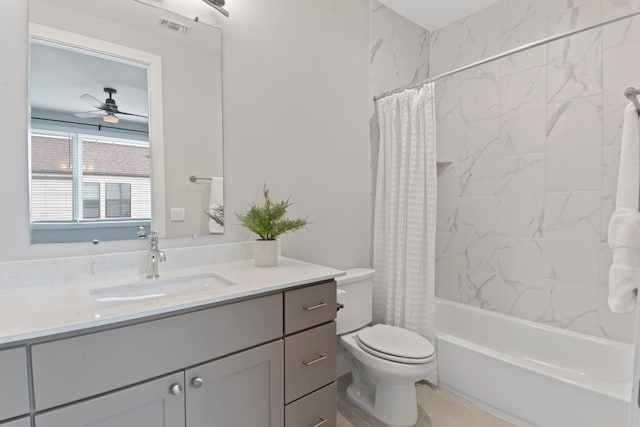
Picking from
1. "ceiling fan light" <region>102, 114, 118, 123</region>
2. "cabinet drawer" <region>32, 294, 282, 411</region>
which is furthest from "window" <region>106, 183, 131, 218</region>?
"cabinet drawer" <region>32, 294, 282, 411</region>

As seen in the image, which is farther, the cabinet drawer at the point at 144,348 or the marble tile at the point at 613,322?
the marble tile at the point at 613,322

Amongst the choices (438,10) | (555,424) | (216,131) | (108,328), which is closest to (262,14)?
(216,131)

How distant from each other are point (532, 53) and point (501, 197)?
1.01 m

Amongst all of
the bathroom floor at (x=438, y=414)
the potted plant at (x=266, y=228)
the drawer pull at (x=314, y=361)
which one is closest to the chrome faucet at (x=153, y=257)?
the potted plant at (x=266, y=228)

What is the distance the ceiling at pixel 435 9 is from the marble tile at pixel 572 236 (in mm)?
1529

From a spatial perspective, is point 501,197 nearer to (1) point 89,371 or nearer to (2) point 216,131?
(2) point 216,131

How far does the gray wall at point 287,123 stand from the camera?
1.19m

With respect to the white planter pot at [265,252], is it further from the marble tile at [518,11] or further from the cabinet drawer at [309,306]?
the marble tile at [518,11]

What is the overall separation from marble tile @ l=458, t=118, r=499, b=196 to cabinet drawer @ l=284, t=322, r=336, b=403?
1.77 meters

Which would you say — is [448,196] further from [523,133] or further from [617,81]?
[617,81]

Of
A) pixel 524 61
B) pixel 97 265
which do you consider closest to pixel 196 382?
pixel 97 265

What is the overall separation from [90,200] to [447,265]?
2.50 metres

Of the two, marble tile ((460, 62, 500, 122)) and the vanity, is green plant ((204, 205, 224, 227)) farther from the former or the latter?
marble tile ((460, 62, 500, 122))

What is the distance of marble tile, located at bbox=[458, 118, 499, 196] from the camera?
2.47 metres
